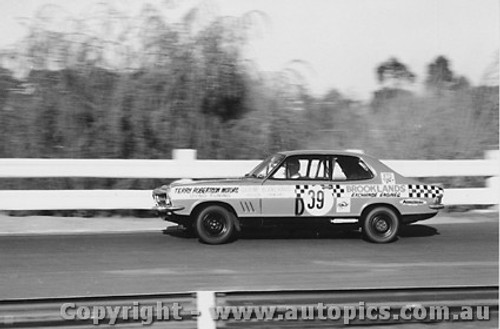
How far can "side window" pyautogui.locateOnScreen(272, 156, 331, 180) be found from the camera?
1038 cm

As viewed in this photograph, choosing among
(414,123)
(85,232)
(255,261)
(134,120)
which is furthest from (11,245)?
(414,123)

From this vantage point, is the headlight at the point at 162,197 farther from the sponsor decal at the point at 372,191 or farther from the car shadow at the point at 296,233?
the sponsor decal at the point at 372,191

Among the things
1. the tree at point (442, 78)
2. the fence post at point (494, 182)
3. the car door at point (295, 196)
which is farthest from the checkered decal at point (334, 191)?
the tree at point (442, 78)

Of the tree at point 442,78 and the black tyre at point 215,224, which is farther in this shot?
the tree at point 442,78

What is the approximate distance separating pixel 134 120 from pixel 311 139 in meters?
3.88

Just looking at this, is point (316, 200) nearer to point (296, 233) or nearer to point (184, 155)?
point (296, 233)

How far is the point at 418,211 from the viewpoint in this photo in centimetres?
1038

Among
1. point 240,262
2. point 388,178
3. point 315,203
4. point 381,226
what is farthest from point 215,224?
point 388,178

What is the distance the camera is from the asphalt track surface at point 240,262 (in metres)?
7.90

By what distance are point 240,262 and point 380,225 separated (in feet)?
7.89

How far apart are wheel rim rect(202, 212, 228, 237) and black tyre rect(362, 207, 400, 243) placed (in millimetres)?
1932

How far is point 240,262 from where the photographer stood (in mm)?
9023

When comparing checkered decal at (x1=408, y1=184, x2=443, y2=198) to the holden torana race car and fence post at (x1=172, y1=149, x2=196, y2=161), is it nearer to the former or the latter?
the holden torana race car

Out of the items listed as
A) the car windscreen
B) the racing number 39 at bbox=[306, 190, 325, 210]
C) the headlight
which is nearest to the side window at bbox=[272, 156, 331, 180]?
the car windscreen
